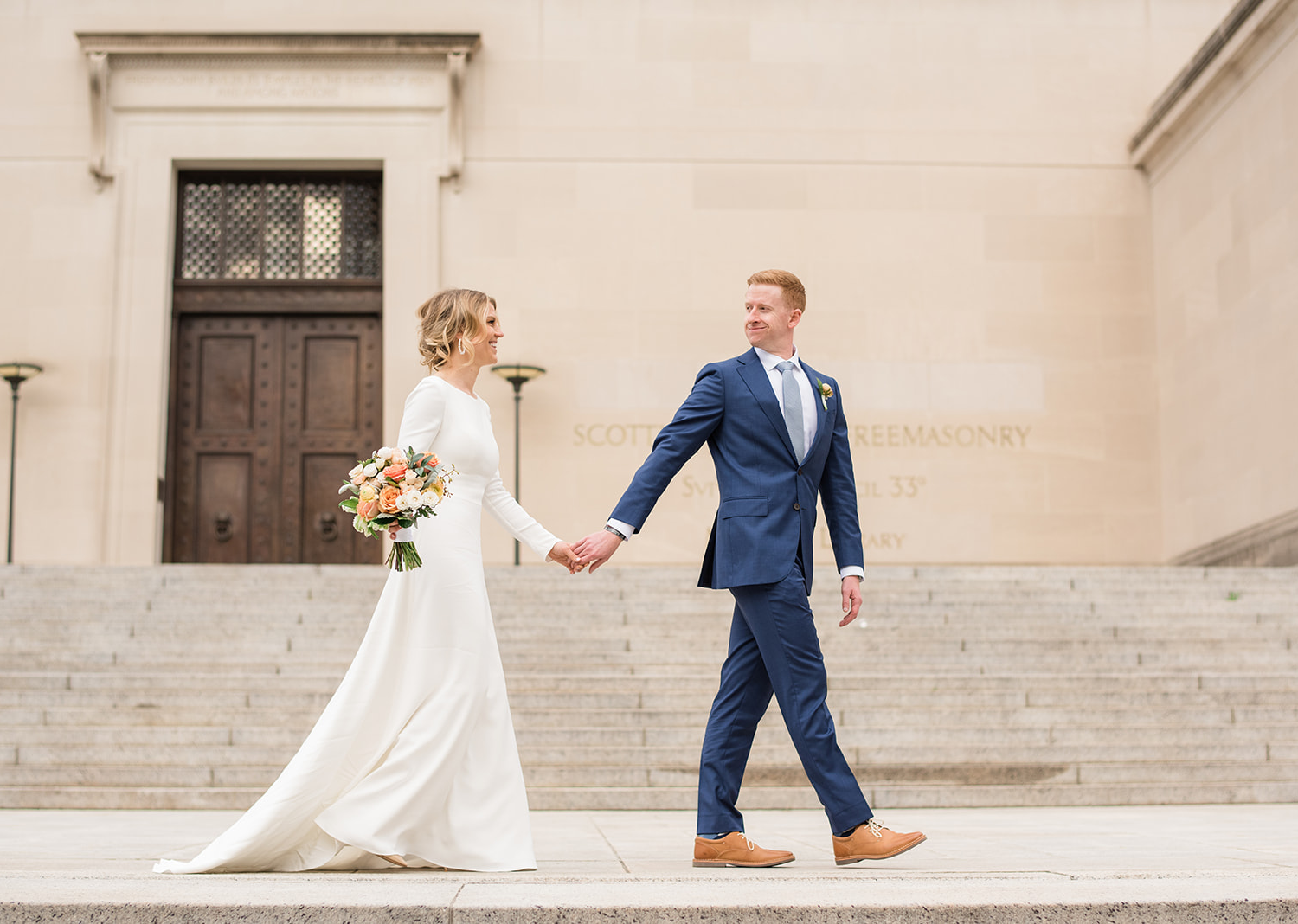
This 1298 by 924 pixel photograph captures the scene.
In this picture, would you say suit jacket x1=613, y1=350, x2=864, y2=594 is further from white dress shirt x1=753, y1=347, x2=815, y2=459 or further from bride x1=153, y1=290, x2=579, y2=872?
bride x1=153, y1=290, x2=579, y2=872

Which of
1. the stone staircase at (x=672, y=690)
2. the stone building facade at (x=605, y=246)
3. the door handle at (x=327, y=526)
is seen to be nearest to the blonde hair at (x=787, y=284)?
the stone staircase at (x=672, y=690)

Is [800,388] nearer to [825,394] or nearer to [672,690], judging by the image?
[825,394]

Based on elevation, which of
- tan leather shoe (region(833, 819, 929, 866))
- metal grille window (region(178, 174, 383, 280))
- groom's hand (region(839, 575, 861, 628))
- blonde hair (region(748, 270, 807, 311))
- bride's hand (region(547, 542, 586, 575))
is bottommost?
tan leather shoe (region(833, 819, 929, 866))

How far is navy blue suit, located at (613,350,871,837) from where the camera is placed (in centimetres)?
462

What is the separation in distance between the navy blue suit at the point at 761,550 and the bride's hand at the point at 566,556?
234 mm

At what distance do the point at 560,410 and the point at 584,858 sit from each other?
11527mm

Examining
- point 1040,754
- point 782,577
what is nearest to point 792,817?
point 1040,754

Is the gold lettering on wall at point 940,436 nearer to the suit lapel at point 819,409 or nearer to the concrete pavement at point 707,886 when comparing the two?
the concrete pavement at point 707,886

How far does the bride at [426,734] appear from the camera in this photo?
448 centimetres

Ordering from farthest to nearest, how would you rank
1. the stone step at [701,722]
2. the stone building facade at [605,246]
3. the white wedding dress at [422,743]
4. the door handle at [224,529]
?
1. the door handle at [224,529]
2. the stone building facade at [605,246]
3. the stone step at [701,722]
4. the white wedding dress at [422,743]

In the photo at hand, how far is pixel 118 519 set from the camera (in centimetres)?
1594

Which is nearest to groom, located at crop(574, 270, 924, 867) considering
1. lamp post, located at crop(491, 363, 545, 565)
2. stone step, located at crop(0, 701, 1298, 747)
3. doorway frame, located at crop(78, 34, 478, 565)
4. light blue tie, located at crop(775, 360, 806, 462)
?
light blue tie, located at crop(775, 360, 806, 462)

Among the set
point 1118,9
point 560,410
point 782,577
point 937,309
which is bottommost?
point 782,577

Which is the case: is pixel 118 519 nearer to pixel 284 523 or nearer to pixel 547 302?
pixel 284 523
